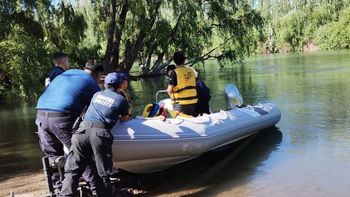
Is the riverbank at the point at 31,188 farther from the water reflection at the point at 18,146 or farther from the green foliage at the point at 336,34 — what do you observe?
the green foliage at the point at 336,34

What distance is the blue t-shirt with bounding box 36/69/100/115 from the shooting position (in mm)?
5094

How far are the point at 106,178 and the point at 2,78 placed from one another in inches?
Answer: 262

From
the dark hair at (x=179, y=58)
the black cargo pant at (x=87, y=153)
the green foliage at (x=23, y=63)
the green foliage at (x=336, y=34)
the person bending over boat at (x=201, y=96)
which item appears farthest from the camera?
the green foliage at (x=336, y=34)

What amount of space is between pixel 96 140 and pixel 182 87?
2.61 metres

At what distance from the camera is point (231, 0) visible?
787 inches

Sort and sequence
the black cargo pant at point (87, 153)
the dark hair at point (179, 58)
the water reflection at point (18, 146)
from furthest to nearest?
1. the water reflection at point (18, 146)
2. the dark hair at point (179, 58)
3. the black cargo pant at point (87, 153)

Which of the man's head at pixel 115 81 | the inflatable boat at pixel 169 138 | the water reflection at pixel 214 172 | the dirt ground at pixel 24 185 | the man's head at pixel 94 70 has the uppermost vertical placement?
the man's head at pixel 94 70

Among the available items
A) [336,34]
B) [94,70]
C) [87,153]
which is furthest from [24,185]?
[336,34]

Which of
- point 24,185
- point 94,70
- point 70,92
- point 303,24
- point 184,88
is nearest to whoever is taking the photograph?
point 70,92

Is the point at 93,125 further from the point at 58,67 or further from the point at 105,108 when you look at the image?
the point at 58,67

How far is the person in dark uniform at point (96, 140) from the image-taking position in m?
4.90

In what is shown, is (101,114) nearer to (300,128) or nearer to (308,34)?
(300,128)

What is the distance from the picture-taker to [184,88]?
7.23 m

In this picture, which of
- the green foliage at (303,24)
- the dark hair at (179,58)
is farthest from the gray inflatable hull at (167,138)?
the green foliage at (303,24)
